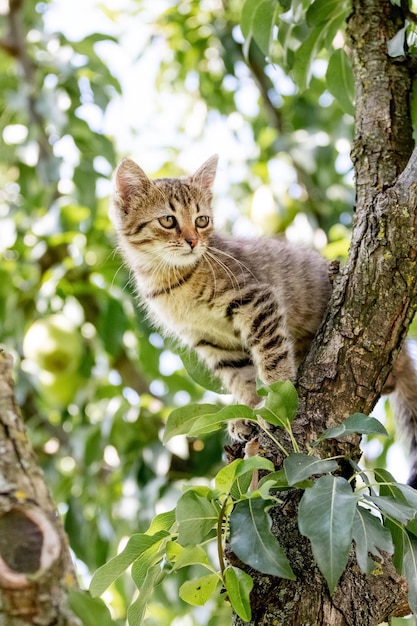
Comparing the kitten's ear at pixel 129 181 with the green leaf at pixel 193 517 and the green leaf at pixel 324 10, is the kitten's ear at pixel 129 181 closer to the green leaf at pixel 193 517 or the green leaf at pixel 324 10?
the green leaf at pixel 324 10

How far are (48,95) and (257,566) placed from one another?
12.4 feet

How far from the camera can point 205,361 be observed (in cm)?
431

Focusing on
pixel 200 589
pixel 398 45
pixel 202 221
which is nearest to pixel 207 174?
pixel 202 221

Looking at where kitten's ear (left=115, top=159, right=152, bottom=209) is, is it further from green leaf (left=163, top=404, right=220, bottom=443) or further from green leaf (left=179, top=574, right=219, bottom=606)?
green leaf (left=179, top=574, right=219, bottom=606)

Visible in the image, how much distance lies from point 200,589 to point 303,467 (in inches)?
20.8

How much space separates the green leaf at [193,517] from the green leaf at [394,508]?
42 cm

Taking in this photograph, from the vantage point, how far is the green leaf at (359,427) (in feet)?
7.60

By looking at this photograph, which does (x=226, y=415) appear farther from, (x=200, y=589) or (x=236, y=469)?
(x=200, y=589)

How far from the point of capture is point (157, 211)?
15.2 ft

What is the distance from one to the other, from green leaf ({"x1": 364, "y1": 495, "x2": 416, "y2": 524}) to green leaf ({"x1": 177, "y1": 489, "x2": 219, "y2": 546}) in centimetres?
42

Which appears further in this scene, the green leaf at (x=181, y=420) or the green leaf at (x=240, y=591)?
the green leaf at (x=181, y=420)

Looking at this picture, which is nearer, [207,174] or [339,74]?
[339,74]

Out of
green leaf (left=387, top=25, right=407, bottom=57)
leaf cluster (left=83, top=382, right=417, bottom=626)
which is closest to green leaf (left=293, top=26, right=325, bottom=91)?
green leaf (left=387, top=25, right=407, bottom=57)

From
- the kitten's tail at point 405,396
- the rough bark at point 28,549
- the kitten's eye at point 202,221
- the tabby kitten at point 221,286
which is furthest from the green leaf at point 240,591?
the kitten's eye at point 202,221
